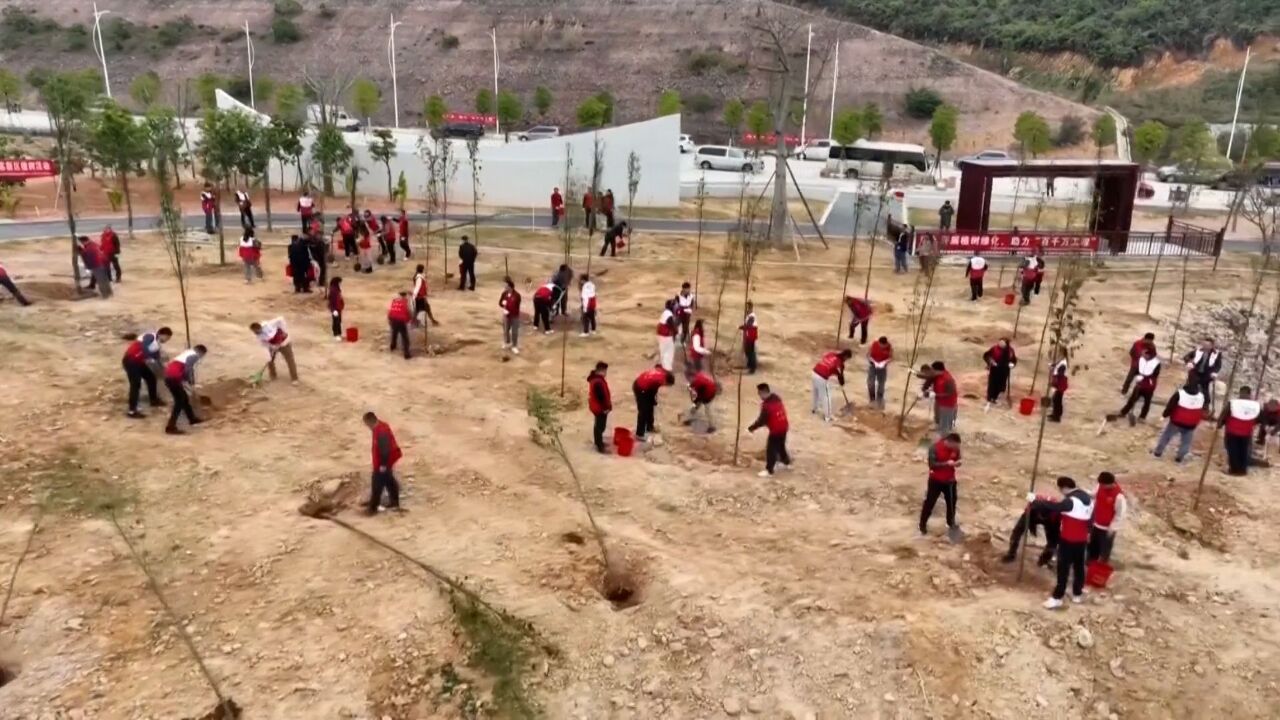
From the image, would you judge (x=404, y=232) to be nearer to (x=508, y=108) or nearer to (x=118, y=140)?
(x=118, y=140)

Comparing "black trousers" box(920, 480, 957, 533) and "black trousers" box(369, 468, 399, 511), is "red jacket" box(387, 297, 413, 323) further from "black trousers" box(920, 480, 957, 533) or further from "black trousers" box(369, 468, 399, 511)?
"black trousers" box(920, 480, 957, 533)

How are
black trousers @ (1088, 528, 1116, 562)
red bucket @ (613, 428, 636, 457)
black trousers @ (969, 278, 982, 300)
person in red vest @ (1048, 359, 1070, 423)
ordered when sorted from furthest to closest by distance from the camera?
black trousers @ (969, 278, 982, 300) → person in red vest @ (1048, 359, 1070, 423) → red bucket @ (613, 428, 636, 457) → black trousers @ (1088, 528, 1116, 562)

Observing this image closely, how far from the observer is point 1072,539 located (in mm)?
8422

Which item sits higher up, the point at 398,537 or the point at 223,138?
the point at 223,138

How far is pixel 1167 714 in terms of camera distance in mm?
7453

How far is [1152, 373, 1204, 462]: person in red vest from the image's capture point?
39.4ft

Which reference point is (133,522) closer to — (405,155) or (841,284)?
(841,284)

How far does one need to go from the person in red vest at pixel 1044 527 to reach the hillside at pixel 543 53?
180ft

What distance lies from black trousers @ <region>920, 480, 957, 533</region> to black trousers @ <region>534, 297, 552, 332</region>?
923 cm

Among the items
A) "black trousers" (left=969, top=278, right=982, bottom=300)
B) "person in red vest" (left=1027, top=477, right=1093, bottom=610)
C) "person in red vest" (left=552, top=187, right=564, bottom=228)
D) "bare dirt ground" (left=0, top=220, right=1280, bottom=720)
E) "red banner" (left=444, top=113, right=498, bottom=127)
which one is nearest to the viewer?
"bare dirt ground" (left=0, top=220, right=1280, bottom=720)

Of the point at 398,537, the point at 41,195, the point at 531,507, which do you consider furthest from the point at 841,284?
the point at 41,195

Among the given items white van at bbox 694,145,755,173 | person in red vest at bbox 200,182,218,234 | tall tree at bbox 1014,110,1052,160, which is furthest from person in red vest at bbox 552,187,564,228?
tall tree at bbox 1014,110,1052,160

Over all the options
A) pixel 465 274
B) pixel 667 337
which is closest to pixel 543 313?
pixel 667 337

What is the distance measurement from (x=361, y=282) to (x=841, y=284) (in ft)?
38.7
